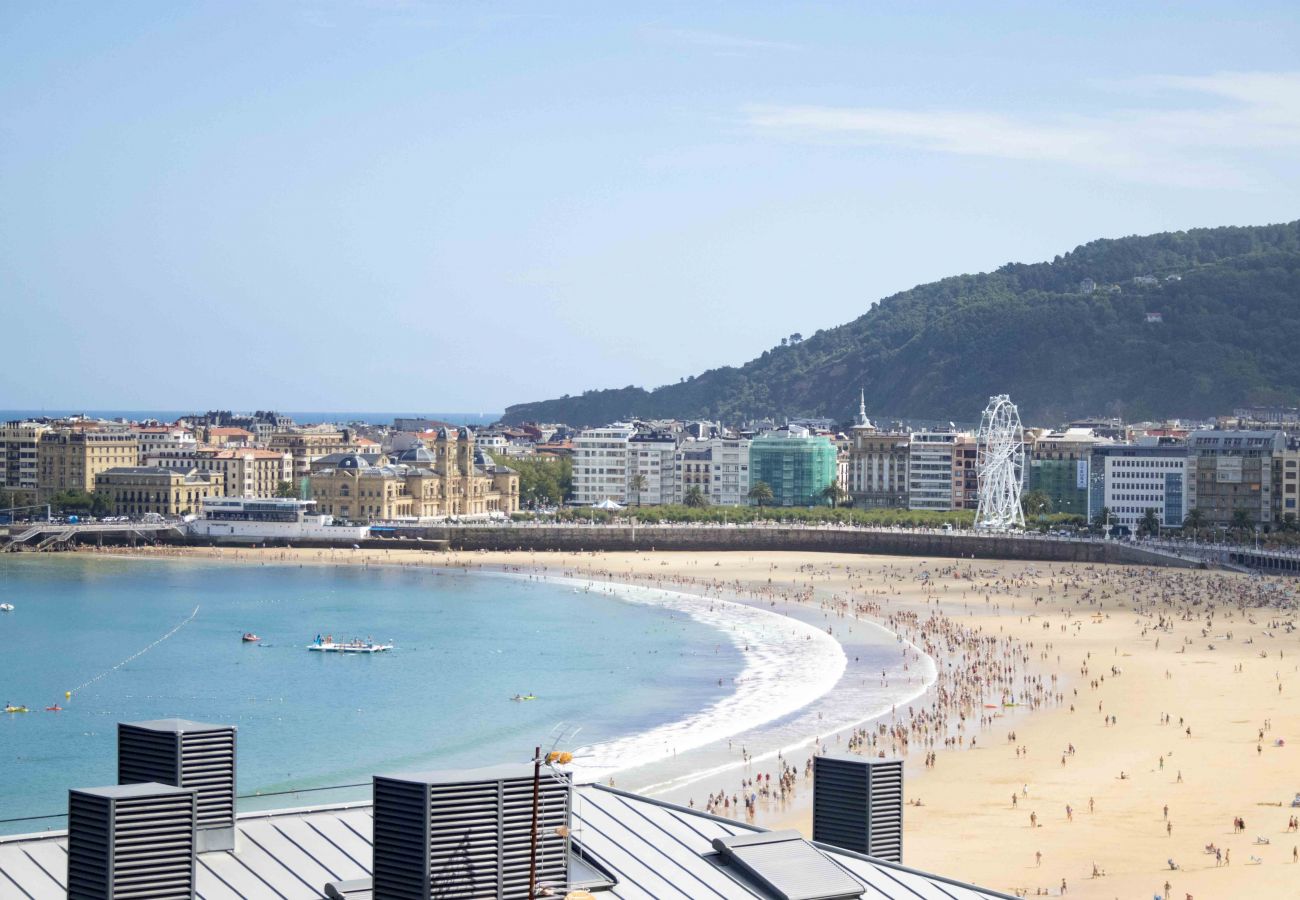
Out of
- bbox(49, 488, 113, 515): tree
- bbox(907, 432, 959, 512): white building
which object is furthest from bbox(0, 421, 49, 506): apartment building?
bbox(907, 432, 959, 512): white building

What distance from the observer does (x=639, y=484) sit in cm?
12781

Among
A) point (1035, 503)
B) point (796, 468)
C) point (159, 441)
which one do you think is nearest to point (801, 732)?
point (1035, 503)

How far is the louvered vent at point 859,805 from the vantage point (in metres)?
14.8

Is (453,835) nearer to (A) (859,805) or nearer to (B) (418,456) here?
(A) (859,805)

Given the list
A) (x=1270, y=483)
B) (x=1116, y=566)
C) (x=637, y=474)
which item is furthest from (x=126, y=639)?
(x=637, y=474)

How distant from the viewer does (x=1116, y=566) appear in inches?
3452

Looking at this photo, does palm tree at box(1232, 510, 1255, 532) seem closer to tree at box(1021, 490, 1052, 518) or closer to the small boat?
tree at box(1021, 490, 1052, 518)

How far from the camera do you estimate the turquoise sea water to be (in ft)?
131

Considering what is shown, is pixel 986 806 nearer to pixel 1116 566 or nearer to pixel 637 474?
pixel 1116 566

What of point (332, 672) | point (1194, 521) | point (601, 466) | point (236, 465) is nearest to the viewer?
point (332, 672)

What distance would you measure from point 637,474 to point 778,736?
8783cm

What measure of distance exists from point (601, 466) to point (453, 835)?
384 feet

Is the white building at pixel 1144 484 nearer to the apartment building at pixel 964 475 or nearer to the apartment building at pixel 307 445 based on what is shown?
the apartment building at pixel 964 475

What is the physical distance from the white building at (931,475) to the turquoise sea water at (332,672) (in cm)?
4266
